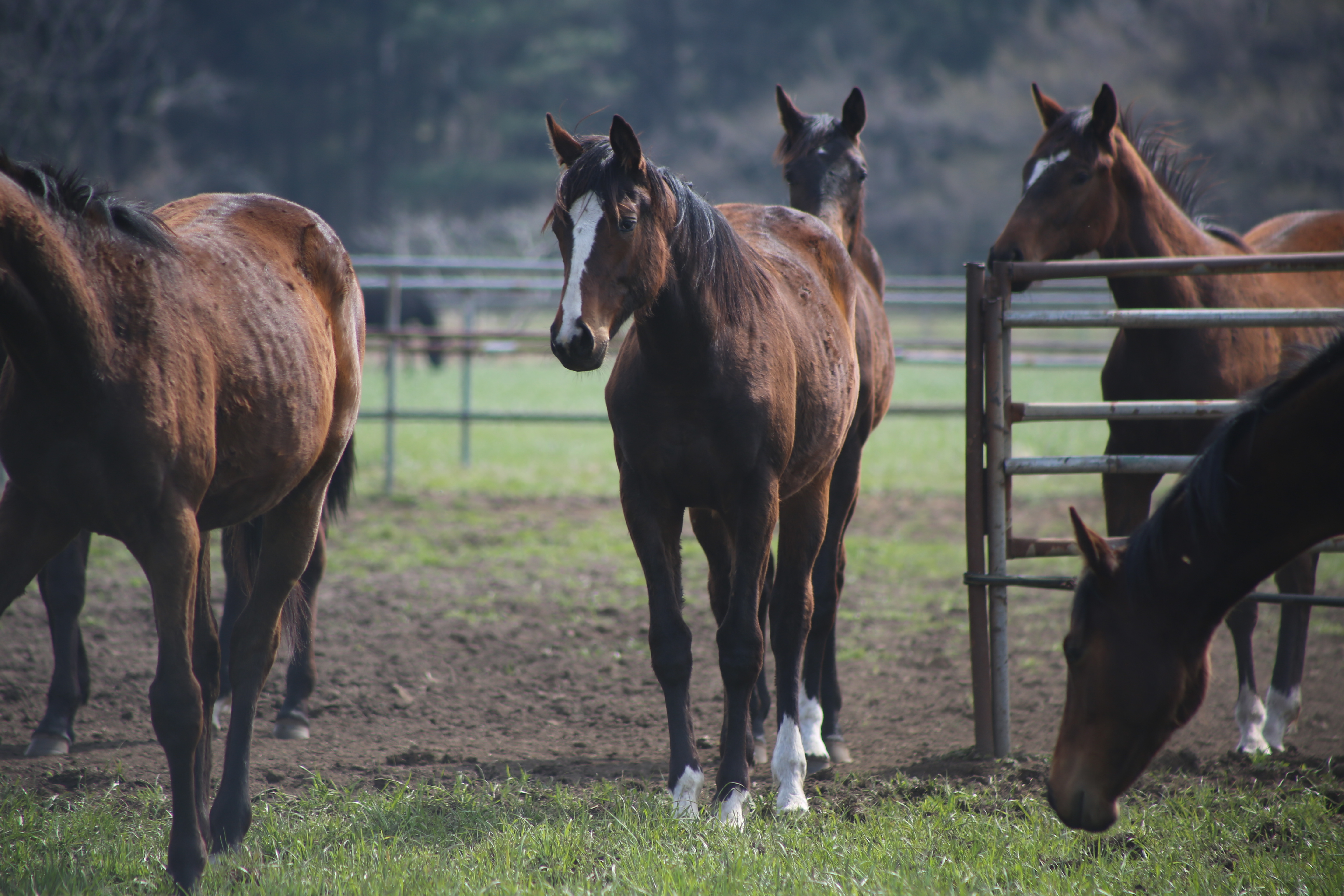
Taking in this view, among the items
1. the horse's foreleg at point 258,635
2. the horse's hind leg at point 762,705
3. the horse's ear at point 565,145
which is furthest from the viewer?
the horse's hind leg at point 762,705

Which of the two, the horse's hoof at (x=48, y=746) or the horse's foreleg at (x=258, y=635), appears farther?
the horse's hoof at (x=48, y=746)

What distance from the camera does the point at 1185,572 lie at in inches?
85.0

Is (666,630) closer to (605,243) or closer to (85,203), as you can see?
(605,243)

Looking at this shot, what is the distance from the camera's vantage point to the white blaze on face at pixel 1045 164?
403 cm

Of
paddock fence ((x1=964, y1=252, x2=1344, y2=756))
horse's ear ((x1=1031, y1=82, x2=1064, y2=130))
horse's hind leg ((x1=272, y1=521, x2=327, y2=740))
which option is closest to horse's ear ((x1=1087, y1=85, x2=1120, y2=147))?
horse's ear ((x1=1031, y1=82, x2=1064, y2=130))

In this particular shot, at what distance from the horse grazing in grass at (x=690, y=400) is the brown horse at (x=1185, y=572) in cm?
107

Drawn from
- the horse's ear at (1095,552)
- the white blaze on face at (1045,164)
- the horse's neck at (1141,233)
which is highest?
the white blaze on face at (1045,164)

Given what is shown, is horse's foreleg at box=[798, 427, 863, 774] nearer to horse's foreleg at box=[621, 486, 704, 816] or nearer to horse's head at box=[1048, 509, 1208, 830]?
horse's foreleg at box=[621, 486, 704, 816]

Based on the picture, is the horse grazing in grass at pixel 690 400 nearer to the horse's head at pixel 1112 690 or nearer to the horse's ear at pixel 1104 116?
the horse's head at pixel 1112 690

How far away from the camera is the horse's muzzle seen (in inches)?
103

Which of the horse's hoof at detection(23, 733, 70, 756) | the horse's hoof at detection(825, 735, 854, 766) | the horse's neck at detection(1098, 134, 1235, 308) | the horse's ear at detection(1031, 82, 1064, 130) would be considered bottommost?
the horse's hoof at detection(825, 735, 854, 766)

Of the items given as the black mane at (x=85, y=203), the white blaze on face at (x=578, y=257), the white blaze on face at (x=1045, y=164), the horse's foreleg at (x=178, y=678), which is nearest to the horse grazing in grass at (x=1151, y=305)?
the white blaze on face at (x=1045, y=164)

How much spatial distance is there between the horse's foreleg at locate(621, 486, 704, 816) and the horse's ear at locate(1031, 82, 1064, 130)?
247 centimetres

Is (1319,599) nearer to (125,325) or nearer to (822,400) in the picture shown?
(822,400)
